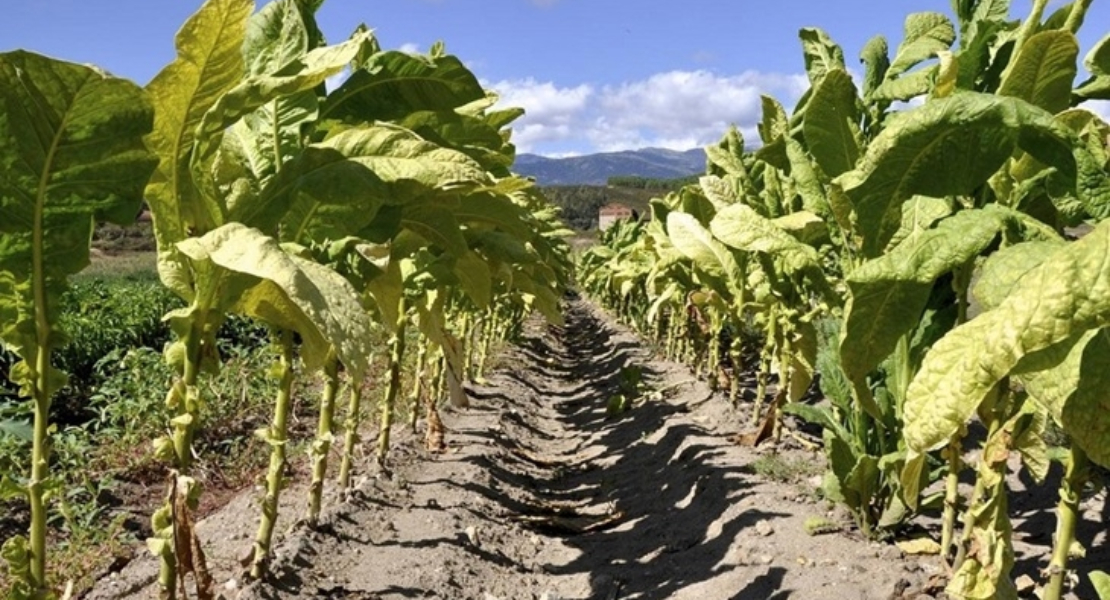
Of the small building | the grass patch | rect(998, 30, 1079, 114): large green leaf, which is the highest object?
the small building

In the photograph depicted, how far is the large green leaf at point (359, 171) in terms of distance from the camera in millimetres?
2248

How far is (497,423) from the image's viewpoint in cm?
739

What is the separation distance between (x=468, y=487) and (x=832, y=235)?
104 inches

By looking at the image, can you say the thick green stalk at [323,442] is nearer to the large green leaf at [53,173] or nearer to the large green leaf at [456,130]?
the large green leaf at [456,130]

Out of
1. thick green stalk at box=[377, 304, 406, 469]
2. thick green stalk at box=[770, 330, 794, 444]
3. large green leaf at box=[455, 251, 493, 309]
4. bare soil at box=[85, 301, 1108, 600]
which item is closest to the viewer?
bare soil at box=[85, 301, 1108, 600]

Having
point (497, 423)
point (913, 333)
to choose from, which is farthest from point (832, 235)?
point (497, 423)

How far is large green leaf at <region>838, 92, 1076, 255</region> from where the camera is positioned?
6.28ft

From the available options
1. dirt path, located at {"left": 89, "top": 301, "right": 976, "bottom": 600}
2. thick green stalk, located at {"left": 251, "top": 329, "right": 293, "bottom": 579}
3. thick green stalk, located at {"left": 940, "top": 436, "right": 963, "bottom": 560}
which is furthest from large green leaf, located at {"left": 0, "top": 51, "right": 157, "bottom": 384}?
thick green stalk, located at {"left": 940, "top": 436, "right": 963, "bottom": 560}

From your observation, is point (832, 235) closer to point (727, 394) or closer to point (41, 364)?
point (41, 364)

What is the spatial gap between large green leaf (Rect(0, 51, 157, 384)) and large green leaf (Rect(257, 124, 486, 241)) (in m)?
0.40

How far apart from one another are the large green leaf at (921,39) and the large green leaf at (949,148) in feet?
5.78

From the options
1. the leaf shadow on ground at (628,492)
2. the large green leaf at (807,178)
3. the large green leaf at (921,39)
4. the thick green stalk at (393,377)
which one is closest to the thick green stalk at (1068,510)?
the leaf shadow on ground at (628,492)

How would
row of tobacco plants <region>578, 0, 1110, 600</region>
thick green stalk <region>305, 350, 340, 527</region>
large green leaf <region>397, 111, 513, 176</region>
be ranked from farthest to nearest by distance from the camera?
1. thick green stalk <region>305, 350, 340, 527</region>
2. large green leaf <region>397, 111, 513, 176</region>
3. row of tobacco plants <region>578, 0, 1110, 600</region>

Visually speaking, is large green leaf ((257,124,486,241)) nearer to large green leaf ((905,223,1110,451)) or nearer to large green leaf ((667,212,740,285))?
large green leaf ((905,223,1110,451))
